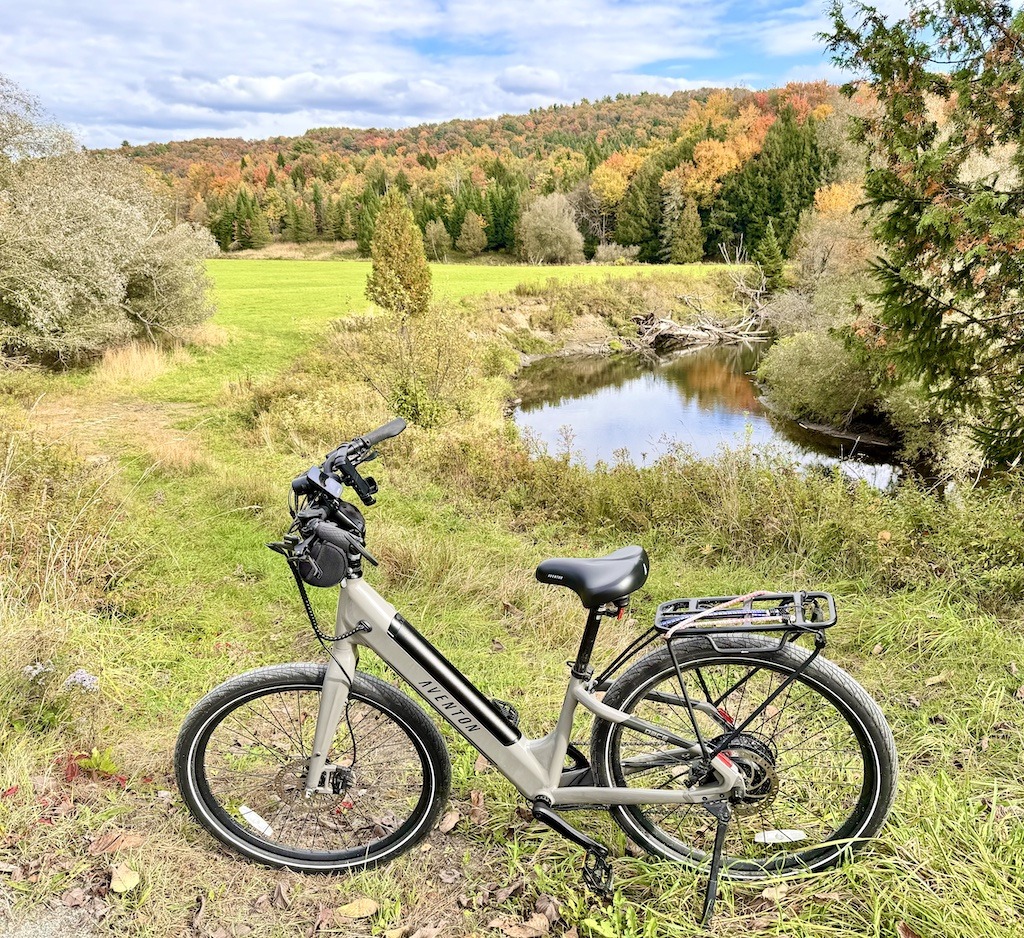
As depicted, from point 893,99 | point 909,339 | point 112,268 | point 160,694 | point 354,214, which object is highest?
point 354,214

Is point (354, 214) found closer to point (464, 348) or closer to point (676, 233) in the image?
point (676, 233)

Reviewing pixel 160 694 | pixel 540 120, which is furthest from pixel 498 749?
pixel 540 120

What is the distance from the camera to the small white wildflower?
2998 mm

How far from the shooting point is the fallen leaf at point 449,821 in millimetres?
2615

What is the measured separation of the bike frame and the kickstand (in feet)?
0.11

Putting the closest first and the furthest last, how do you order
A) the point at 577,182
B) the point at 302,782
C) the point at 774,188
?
the point at 302,782
the point at 774,188
the point at 577,182

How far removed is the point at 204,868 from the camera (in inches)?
95.2

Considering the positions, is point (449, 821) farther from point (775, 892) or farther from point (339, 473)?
point (339, 473)

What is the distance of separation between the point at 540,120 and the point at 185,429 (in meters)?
82.0

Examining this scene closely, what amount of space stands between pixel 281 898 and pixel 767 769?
170 cm

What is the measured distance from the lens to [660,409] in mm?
17375

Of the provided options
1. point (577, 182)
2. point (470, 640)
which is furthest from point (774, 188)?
point (470, 640)

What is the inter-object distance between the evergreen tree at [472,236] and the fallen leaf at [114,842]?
50647 millimetres

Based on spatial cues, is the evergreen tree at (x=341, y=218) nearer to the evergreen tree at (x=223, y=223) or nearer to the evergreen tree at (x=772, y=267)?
the evergreen tree at (x=223, y=223)
